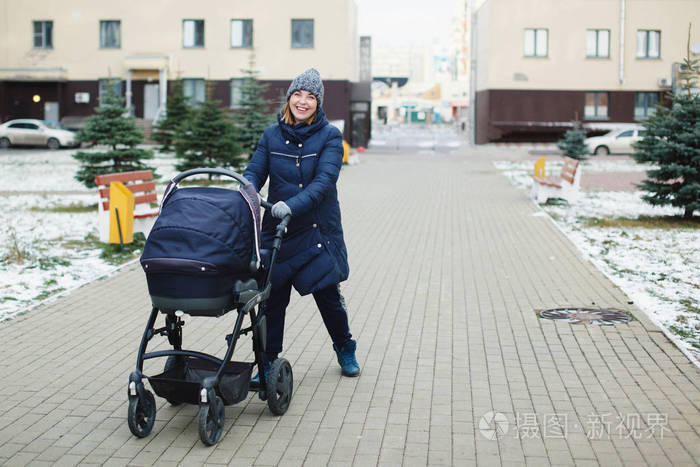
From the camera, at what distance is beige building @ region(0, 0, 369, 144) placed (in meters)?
45.5

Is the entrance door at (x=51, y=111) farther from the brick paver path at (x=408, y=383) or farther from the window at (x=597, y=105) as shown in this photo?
the brick paver path at (x=408, y=383)

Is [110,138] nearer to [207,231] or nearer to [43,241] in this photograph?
[43,241]

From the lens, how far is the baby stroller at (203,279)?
4613mm

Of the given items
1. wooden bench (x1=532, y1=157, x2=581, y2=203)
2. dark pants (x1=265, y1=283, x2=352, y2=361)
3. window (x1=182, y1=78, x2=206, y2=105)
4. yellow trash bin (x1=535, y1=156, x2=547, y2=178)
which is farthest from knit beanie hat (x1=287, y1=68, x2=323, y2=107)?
window (x1=182, y1=78, x2=206, y2=105)

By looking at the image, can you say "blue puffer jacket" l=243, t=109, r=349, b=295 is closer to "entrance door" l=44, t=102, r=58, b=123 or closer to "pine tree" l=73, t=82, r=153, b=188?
"pine tree" l=73, t=82, r=153, b=188

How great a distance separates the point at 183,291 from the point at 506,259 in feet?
23.1

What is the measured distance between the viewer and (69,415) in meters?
5.26

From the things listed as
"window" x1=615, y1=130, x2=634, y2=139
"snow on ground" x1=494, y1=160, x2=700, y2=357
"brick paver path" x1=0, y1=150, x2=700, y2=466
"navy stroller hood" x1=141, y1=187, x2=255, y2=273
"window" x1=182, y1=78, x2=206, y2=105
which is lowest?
"brick paver path" x1=0, y1=150, x2=700, y2=466

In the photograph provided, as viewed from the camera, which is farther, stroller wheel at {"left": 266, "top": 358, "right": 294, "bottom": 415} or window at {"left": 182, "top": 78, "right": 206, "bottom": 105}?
window at {"left": 182, "top": 78, "right": 206, "bottom": 105}

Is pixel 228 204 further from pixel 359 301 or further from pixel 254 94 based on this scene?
pixel 254 94

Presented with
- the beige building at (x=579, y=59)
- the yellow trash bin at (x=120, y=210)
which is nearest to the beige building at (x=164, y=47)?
the beige building at (x=579, y=59)

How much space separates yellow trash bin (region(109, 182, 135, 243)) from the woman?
6267 millimetres

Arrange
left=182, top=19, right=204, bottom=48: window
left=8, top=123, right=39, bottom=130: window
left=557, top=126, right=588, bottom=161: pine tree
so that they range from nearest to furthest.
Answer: left=557, top=126, right=588, bottom=161: pine tree < left=8, top=123, right=39, bottom=130: window < left=182, top=19, right=204, bottom=48: window

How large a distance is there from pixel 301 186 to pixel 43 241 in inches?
313
